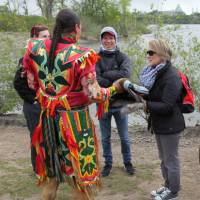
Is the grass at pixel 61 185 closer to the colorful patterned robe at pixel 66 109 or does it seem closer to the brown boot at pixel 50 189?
the brown boot at pixel 50 189

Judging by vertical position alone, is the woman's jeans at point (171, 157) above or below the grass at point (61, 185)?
above

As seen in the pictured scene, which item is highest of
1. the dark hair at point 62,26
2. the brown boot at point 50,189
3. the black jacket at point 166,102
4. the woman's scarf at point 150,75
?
the dark hair at point 62,26

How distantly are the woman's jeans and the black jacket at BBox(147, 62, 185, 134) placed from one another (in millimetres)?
83

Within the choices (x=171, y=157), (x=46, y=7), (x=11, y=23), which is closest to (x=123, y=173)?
(x=171, y=157)

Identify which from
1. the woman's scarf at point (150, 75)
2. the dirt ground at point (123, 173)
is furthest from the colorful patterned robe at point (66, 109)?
the dirt ground at point (123, 173)

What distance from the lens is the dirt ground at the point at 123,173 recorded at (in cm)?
415

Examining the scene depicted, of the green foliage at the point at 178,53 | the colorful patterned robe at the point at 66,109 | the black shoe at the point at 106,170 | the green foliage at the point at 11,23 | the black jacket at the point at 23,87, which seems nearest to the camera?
the colorful patterned robe at the point at 66,109

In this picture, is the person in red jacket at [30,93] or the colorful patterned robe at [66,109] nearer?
the colorful patterned robe at [66,109]

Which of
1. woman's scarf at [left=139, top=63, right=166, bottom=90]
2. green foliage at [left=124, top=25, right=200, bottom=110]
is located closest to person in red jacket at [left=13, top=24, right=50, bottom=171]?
woman's scarf at [left=139, top=63, right=166, bottom=90]

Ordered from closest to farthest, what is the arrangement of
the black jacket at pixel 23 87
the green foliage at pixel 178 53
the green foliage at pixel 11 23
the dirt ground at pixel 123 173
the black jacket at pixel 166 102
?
1. the black jacket at pixel 166 102
2. the black jacket at pixel 23 87
3. the dirt ground at pixel 123 173
4. the green foliage at pixel 178 53
5. the green foliage at pixel 11 23

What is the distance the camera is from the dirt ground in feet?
13.6

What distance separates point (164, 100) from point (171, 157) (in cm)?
58

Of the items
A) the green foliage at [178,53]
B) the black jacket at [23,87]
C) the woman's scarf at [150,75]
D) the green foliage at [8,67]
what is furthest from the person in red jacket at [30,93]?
the green foliage at [8,67]

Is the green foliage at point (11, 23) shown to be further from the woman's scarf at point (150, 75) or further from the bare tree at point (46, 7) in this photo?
the woman's scarf at point (150, 75)
